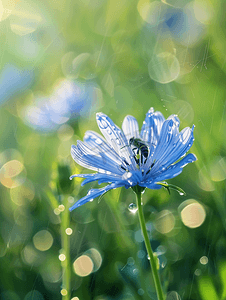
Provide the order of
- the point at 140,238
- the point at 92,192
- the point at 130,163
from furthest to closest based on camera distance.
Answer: the point at 140,238 < the point at 130,163 < the point at 92,192

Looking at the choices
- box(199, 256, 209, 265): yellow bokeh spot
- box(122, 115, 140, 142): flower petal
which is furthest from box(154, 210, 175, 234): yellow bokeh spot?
box(122, 115, 140, 142): flower petal

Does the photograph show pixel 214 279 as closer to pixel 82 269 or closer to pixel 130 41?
pixel 82 269

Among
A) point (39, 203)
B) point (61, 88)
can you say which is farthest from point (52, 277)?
point (61, 88)

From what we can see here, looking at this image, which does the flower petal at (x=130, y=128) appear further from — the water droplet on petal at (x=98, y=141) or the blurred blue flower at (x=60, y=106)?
the blurred blue flower at (x=60, y=106)

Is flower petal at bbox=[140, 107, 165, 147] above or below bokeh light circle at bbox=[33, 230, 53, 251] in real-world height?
above

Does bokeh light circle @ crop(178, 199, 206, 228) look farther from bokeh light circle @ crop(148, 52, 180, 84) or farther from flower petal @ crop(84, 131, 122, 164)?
bokeh light circle @ crop(148, 52, 180, 84)

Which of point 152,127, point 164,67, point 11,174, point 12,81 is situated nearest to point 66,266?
point 152,127

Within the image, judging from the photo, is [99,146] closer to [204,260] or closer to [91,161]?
[91,161]
